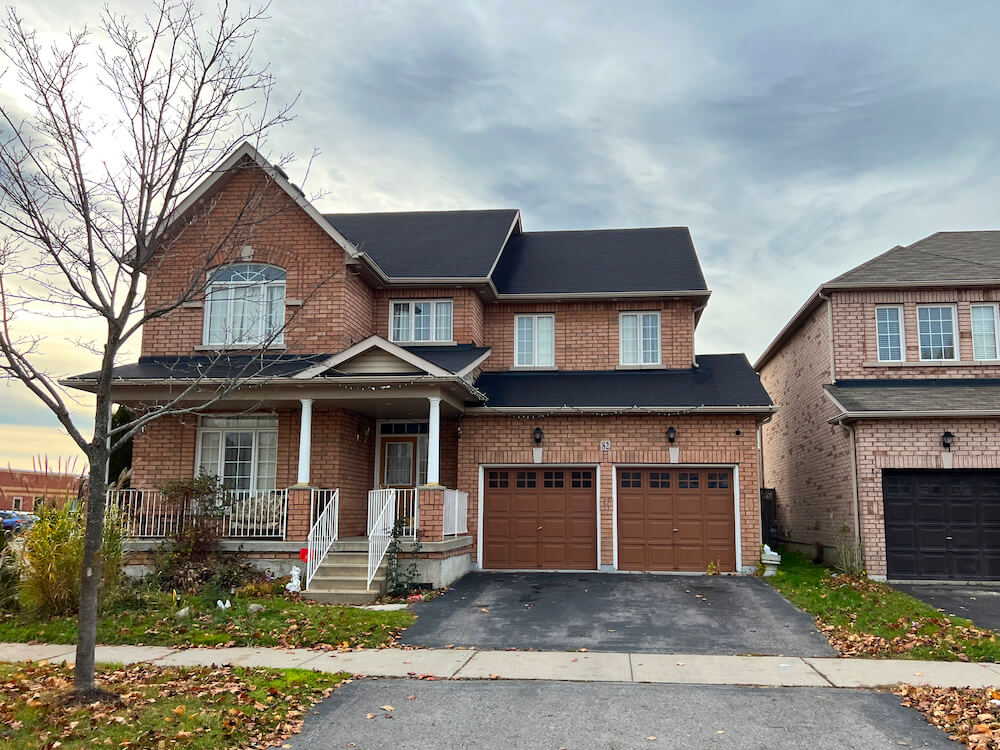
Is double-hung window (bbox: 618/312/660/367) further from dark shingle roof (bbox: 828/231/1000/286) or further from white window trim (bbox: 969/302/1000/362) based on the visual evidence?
white window trim (bbox: 969/302/1000/362)

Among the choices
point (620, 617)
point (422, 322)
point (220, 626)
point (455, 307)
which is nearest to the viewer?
point (220, 626)

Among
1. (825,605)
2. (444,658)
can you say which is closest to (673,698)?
(444,658)

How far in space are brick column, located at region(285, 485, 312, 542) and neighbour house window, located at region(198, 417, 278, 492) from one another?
1.88m

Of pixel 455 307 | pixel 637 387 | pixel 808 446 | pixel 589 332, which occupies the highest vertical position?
pixel 455 307

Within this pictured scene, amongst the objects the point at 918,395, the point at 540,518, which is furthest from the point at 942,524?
the point at 540,518

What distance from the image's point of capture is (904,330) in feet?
57.1

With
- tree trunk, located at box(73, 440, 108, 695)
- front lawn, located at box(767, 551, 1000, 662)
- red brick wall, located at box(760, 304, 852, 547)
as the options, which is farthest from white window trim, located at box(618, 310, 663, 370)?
tree trunk, located at box(73, 440, 108, 695)

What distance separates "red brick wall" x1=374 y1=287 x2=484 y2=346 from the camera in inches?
723

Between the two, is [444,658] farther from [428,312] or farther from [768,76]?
[768,76]

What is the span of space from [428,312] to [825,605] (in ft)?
34.8

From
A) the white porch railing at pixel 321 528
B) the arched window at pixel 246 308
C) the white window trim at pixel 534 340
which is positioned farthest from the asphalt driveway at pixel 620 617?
the arched window at pixel 246 308

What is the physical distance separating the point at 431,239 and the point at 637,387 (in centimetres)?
682

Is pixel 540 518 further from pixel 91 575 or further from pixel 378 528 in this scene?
pixel 91 575

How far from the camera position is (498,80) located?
14.1m
